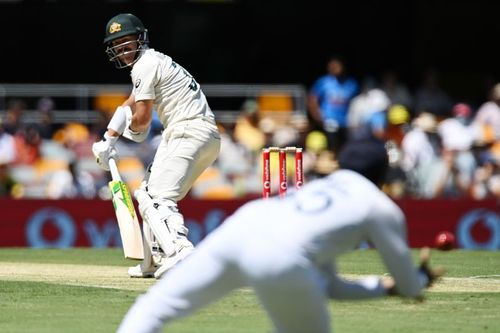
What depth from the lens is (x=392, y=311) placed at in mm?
7840

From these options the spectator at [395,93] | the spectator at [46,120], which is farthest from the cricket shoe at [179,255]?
the spectator at [395,93]

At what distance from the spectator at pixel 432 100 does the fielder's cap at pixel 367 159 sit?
1406 centimetres

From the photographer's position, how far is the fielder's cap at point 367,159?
5645mm

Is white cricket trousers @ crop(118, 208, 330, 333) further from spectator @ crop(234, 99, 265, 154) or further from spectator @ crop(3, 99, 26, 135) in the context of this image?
spectator @ crop(3, 99, 26, 135)

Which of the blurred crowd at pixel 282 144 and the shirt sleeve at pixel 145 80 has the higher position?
the shirt sleeve at pixel 145 80

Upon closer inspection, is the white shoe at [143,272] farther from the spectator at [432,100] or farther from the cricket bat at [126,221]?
the spectator at [432,100]

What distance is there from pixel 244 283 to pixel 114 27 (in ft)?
14.8

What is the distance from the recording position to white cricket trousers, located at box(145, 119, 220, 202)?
916 cm

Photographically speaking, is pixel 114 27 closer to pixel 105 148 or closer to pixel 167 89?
pixel 167 89

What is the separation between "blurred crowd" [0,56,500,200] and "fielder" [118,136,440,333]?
10.5 metres

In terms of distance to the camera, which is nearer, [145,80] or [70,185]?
[145,80]

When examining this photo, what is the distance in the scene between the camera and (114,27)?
930 cm

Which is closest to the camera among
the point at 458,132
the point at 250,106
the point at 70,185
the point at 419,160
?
the point at 70,185

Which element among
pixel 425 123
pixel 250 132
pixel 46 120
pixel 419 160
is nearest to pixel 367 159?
pixel 419 160
